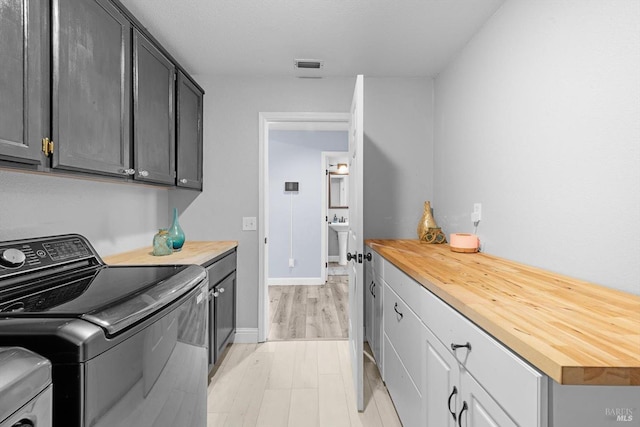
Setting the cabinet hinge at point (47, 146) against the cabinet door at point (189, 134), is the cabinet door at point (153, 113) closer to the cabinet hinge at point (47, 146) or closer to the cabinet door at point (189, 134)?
the cabinet door at point (189, 134)

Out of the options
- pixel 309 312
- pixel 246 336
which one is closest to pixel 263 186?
pixel 246 336

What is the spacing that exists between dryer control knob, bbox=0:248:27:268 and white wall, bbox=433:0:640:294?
2114mm

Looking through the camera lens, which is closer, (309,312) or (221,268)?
(221,268)

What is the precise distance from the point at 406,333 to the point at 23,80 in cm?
A: 183

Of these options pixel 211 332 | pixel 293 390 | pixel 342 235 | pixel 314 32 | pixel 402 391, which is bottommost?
pixel 293 390

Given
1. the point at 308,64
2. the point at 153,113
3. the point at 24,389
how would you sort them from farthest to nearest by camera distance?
the point at 308,64, the point at 153,113, the point at 24,389

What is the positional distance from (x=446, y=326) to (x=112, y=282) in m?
1.16

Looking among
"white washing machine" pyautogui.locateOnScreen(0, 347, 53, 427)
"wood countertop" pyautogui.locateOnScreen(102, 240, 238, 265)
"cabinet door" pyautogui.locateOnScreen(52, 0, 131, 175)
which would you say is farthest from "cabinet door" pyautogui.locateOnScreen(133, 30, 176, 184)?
"white washing machine" pyautogui.locateOnScreen(0, 347, 53, 427)

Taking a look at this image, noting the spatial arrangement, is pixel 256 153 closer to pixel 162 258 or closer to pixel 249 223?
pixel 249 223

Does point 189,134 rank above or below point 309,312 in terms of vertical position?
above

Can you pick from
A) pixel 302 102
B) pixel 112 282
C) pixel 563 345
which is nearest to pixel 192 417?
pixel 112 282

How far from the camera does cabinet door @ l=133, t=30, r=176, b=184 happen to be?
69.7 inches

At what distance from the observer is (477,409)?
89 cm

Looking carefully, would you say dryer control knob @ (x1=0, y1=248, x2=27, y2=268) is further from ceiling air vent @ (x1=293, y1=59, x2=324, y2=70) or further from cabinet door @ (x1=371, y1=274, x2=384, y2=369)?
ceiling air vent @ (x1=293, y1=59, x2=324, y2=70)
